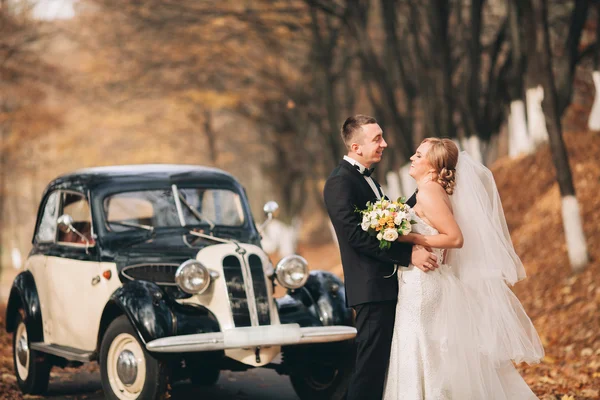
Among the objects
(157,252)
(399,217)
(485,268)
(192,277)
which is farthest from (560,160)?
(399,217)

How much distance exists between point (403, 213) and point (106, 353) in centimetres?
332

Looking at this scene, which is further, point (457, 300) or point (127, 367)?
point (127, 367)

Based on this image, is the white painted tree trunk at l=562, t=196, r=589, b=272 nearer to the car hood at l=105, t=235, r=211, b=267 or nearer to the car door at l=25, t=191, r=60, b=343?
the car hood at l=105, t=235, r=211, b=267

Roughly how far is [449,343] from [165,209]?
4.11 metres

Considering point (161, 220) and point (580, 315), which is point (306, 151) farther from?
point (161, 220)

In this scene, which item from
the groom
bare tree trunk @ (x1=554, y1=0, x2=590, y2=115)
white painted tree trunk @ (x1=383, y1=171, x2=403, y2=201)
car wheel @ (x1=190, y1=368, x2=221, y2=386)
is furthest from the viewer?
white painted tree trunk @ (x1=383, y1=171, x2=403, y2=201)

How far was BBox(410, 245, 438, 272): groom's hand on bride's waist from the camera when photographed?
641cm

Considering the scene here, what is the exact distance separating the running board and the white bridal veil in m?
3.76

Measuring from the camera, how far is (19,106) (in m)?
32.4

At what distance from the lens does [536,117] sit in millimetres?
19359

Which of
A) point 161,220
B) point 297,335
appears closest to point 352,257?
point 297,335

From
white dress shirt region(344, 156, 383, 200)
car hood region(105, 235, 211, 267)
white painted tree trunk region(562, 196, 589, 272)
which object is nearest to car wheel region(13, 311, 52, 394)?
car hood region(105, 235, 211, 267)

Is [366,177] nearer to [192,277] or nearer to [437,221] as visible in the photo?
[437,221]

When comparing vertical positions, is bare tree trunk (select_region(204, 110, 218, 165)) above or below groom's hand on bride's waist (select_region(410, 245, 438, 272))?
above
